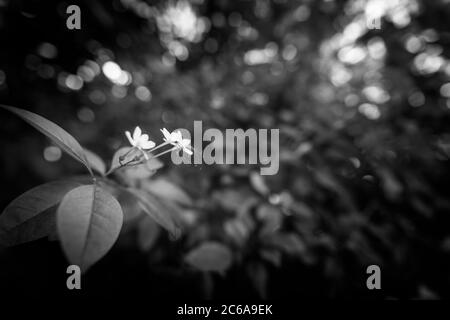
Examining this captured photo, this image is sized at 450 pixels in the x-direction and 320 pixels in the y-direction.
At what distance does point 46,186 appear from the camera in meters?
0.73

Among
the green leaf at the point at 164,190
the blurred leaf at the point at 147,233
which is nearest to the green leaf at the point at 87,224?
the green leaf at the point at 164,190

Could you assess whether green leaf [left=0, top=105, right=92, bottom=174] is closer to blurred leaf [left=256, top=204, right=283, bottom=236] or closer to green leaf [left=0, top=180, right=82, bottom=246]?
green leaf [left=0, top=180, right=82, bottom=246]

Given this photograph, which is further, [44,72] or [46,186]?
[44,72]

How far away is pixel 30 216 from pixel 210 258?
715 millimetres

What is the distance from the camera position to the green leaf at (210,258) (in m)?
1.18

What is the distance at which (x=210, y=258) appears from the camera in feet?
3.97

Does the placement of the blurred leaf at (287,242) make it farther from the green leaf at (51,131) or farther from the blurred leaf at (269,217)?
the green leaf at (51,131)

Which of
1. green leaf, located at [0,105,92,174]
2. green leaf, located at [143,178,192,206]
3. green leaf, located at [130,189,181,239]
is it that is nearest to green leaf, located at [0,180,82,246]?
green leaf, located at [0,105,92,174]

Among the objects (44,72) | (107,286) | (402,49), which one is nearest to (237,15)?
(402,49)

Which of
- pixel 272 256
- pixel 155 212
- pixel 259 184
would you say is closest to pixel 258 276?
pixel 272 256

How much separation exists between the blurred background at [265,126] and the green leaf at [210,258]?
0.06 feet

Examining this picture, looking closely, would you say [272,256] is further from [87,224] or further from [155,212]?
[87,224]
